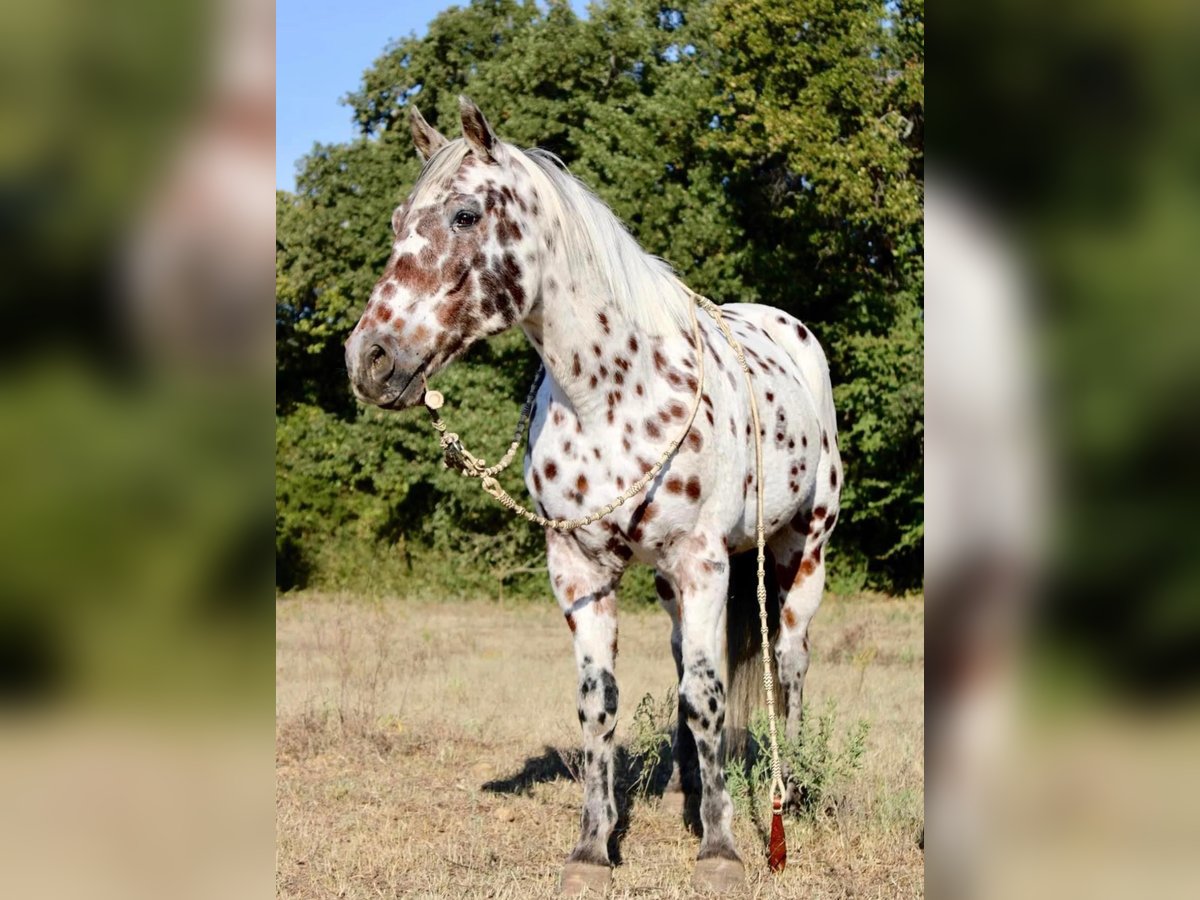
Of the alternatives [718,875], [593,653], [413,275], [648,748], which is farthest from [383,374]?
[648,748]

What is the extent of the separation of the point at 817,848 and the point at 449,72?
16008mm

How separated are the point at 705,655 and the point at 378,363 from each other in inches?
60.6

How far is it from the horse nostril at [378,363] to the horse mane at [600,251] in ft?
2.55

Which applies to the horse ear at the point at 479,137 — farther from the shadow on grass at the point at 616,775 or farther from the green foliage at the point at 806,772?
the shadow on grass at the point at 616,775

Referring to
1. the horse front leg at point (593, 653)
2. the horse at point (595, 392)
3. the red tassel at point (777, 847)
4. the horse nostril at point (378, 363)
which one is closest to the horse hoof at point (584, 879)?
the horse at point (595, 392)

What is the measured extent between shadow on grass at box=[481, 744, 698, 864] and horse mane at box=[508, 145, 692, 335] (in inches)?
83.4

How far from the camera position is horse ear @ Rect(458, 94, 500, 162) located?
394cm

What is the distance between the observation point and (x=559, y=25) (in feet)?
58.2
